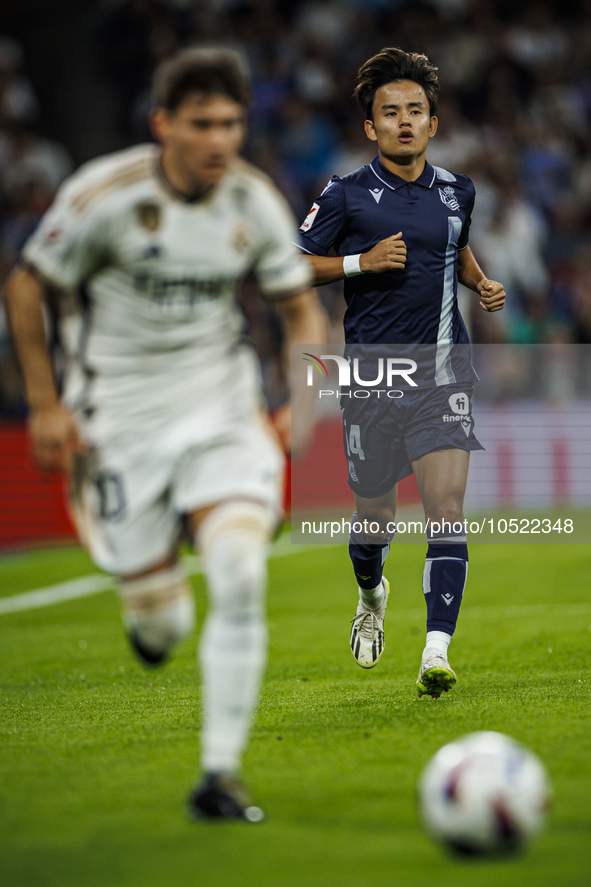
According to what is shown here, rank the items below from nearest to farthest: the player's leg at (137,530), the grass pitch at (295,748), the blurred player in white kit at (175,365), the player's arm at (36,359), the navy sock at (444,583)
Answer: the grass pitch at (295,748)
the blurred player in white kit at (175,365)
the player's arm at (36,359)
the player's leg at (137,530)
the navy sock at (444,583)

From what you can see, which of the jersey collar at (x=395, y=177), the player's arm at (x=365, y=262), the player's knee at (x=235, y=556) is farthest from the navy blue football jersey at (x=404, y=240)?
the player's knee at (x=235, y=556)

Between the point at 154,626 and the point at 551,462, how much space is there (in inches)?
472

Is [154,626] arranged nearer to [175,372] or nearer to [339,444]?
[175,372]

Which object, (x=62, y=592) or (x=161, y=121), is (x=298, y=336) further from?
(x=62, y=592)

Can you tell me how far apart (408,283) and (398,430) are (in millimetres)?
699

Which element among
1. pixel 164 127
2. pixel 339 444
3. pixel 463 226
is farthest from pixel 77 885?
pixel 339 444

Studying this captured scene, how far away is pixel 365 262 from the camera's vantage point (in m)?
5.71

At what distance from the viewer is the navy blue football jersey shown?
19.2 feet

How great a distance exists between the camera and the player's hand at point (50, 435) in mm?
3730

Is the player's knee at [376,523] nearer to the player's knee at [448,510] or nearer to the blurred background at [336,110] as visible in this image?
the player's knee at [448,510]

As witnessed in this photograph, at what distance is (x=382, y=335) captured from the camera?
590 centimetres

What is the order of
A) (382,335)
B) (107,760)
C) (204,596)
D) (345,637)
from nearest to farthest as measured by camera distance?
(107,760)
(382,335)
(345,637)
(204,596)

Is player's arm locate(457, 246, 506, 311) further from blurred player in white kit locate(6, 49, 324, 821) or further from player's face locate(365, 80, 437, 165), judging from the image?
blurred player in white kit locate(6, 49, 324, 821)

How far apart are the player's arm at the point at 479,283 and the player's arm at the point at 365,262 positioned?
41 cm
